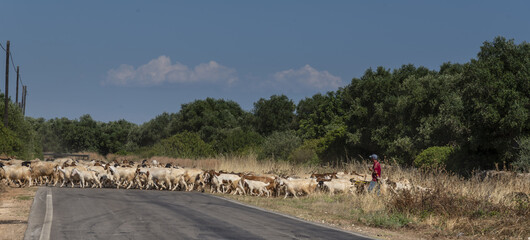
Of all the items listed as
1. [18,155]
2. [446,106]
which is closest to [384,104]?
[446,106]

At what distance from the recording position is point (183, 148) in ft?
211

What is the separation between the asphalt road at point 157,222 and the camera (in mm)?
12461

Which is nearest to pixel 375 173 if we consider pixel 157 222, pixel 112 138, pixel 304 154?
pixel 157 222

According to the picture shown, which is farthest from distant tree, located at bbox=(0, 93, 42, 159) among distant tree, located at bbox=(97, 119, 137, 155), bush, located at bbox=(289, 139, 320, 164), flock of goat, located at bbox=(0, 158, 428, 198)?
distant tree, located at bbox=(97, 119, 137, 155)

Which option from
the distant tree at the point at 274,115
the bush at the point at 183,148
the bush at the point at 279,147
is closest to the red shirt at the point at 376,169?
the bush at the point at 279,147

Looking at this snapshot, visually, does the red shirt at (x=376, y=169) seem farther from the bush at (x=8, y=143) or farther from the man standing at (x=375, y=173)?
the bush at (x=8, y=143)

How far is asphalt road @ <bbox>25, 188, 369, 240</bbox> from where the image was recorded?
12461mm

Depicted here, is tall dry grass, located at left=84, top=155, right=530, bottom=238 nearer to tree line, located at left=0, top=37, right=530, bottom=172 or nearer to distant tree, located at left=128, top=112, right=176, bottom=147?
tree line, located at left=0, top=37, right=530, bottom=172

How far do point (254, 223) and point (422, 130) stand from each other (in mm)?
30257

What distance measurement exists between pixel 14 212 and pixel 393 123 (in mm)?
38421

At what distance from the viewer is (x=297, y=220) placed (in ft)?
54.2

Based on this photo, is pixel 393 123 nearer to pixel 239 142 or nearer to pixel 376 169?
→ pixel 239 142

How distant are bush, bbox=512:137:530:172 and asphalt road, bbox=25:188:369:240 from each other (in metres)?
15.2

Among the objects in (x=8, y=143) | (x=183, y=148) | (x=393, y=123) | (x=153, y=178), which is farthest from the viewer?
(x=183, y=148)
